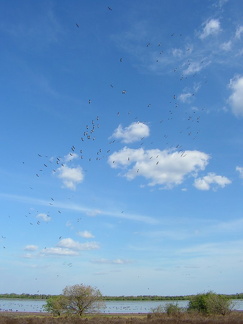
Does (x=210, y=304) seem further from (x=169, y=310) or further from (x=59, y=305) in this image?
(x=59, y=305)

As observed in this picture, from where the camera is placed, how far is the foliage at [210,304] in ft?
222

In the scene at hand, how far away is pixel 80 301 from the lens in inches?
2854

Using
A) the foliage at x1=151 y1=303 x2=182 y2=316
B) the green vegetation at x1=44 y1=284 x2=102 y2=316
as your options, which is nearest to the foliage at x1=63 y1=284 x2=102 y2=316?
the green vegetation at x1=44 y1=284 x2=102 y2=316

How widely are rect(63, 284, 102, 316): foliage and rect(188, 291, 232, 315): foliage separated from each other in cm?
2061

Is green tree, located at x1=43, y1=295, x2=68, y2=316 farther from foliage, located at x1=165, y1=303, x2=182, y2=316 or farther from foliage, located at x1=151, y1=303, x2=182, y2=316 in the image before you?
foliage, located at x1=165, y1=303, x2=182, y2=316

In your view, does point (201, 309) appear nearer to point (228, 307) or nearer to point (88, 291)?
point (228, 307)

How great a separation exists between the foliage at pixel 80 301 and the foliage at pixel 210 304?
67.6 feet

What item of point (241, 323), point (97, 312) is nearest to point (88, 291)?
point (97, 312)

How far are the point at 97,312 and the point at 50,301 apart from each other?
10.7 meters

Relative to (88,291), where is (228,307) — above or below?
below

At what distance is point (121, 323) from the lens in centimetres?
5450

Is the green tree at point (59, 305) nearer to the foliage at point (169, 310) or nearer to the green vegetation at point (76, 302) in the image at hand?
the green vegetation at point (76, 302)

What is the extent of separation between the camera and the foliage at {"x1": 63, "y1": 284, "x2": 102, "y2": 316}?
72.5 meters

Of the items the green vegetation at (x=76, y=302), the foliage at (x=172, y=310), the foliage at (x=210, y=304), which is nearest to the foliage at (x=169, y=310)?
the foliage at (x=172, y=310)
